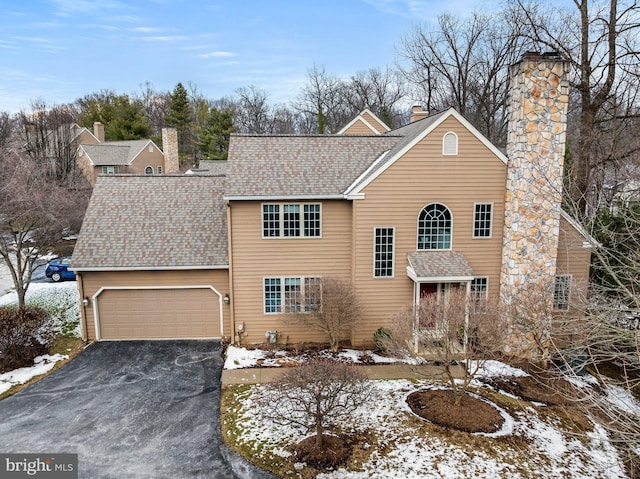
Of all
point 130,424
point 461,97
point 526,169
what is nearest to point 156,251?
point 130,424

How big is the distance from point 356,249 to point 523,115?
6.65 m

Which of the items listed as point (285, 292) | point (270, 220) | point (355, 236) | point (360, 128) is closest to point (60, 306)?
point (285, 292)

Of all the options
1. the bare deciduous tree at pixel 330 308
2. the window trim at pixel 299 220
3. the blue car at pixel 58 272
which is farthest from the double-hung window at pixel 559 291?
the blue car at pixel 58 272

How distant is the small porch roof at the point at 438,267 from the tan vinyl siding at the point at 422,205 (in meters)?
0.34

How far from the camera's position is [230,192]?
44.5ft

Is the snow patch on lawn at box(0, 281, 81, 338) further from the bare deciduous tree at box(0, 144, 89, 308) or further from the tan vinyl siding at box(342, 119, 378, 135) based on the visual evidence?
the tan vinyl siding at box(342, 119, 378, 135)

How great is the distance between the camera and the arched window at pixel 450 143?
13.4 metres

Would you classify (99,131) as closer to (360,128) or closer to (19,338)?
(360,128)

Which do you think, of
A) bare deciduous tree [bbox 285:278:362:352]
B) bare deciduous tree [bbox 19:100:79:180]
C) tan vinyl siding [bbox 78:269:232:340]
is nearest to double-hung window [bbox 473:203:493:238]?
bare deciduous tree [bbox 285:278:362:352]

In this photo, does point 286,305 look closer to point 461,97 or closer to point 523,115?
point 523,115

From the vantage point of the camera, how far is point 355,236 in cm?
1373

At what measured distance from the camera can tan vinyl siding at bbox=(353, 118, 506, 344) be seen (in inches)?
532

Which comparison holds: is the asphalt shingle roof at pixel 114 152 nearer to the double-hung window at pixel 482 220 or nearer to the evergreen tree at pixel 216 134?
the evergreen tree at pixel 216 134

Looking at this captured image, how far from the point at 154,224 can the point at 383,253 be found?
8533 millimetres
